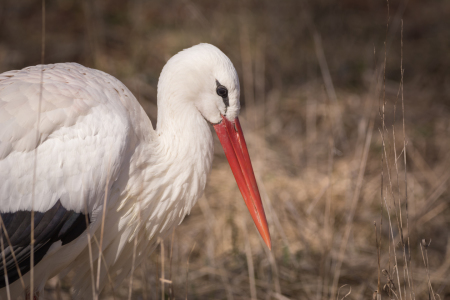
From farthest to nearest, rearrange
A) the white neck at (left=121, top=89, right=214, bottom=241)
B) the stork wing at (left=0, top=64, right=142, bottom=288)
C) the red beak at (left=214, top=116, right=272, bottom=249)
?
the red beak at (left=214, top=116, right=272, bottom=249)
the white neck at (left=121, top=89, right=214, bottom=241)
the stork wing at (left=0, top=64, right=142, bottom=288)

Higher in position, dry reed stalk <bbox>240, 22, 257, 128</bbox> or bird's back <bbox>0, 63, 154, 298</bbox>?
dry reed stalk <bbox>240, 22, 257, 128</bbox>

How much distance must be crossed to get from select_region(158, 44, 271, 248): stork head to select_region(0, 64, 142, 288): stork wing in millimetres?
346

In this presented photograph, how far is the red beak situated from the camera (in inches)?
91.7

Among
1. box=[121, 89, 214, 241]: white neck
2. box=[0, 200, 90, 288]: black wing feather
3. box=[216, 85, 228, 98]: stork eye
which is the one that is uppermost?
box=[216, 85, 228, 98]: stork eye

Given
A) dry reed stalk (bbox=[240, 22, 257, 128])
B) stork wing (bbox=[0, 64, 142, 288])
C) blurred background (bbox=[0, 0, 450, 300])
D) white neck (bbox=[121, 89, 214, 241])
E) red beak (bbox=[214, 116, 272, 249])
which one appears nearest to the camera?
stork wing (bbox=[0, 64, 142, 288])

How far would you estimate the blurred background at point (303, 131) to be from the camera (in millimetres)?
2998

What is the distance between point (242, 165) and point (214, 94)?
0.40m

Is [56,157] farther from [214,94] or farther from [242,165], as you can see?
[242,165]

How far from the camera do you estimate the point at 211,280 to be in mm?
3131

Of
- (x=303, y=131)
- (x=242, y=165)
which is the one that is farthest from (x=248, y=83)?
(x=242, y=165)

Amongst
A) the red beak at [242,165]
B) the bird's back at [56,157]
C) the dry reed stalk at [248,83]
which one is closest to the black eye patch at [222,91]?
the red beak at [242,165]

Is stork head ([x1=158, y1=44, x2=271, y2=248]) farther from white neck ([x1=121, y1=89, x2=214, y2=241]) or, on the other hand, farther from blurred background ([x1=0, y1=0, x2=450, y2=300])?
blurred background ([x1=0, y1=0, x2=450, y2=300])

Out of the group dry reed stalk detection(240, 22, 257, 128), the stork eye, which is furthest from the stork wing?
dry reed stalk detection(240, 22, 257, 128)

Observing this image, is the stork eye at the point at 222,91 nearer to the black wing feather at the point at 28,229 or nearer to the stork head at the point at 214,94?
the stork head at the point at 214,94
